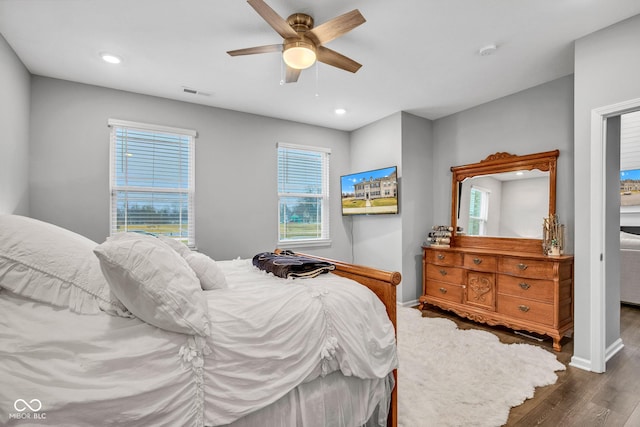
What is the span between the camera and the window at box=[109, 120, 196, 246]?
343cm

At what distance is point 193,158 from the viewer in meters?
3.80

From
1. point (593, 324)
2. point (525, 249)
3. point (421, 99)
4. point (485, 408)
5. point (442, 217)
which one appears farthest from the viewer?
point (442, 217)

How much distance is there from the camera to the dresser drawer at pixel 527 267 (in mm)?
2906

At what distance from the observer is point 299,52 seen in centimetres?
212

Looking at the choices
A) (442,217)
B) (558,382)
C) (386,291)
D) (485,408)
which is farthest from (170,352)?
(442,217)

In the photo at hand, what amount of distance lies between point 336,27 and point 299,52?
313 mm

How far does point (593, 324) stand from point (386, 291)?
2004 millimetres

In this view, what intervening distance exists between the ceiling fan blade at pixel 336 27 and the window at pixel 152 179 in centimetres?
235

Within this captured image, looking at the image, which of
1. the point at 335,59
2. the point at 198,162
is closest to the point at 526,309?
the point at 335,59

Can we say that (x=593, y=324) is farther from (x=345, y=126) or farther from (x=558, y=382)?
(x=345, y=126)

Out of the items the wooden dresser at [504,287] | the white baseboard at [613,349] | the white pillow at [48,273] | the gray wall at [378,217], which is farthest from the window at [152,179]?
the white baseboard at [613,349]

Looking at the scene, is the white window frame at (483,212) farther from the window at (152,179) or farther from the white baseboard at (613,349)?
the window at (152,179)

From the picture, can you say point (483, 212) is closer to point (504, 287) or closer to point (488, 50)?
point (504, 287)

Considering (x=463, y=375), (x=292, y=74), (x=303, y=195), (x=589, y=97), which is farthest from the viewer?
(x=303, y=195)
